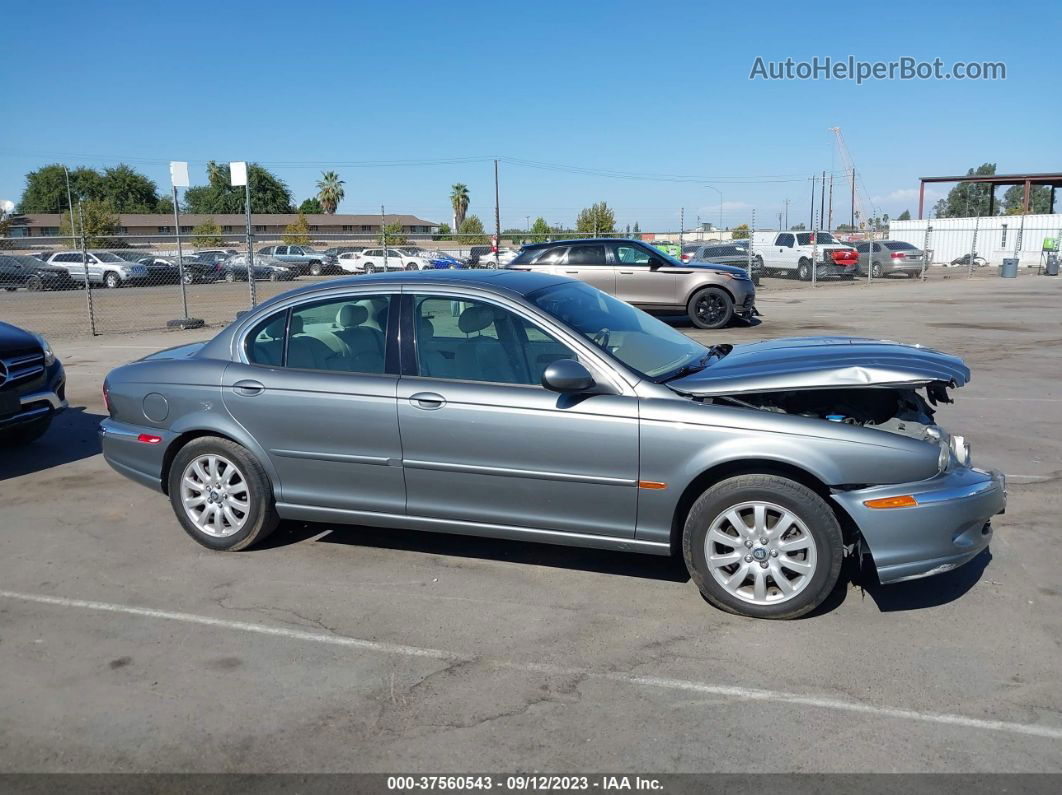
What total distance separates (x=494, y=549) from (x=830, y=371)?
2.18 meters

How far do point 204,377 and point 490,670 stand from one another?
100 inches

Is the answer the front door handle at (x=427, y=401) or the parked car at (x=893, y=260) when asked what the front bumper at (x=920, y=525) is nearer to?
the front door handle at (x=427, y=401)

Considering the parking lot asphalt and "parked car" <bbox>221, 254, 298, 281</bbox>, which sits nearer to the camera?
the parking lot asphalt

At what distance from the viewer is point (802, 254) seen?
32031mm

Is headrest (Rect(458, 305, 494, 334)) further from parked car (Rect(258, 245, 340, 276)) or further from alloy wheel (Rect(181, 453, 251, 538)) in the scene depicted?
parked car (Rect(258, 245, 340, 276))

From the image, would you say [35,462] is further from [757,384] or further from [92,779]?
[757,384]

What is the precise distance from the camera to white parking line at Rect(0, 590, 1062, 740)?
332 cm

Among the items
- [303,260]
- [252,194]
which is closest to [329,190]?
[252,194]

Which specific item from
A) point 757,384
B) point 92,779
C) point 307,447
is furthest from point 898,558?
point 92,779

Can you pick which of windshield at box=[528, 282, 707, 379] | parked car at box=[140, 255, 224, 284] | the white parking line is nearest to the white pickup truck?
parked car at box=[140, 255, 224, 284]

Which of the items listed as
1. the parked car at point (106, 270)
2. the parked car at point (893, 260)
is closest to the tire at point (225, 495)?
the parked car at point (893, 260)

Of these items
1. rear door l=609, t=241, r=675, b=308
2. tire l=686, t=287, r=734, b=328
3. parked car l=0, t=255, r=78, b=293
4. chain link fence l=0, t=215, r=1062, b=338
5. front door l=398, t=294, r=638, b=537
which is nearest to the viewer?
front door l=398, t=294, r=638, b=537

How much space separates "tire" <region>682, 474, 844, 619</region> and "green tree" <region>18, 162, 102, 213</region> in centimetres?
9872

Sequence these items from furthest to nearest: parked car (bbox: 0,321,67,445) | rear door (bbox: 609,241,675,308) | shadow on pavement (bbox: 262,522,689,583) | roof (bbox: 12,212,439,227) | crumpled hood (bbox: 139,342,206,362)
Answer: roof (bbox: 12,212,439,227)
rear door (bbox: 609,241,675,308)
parked car (bbox: 0,321,67,445)
crumpled hood (bbox: 139,342,206,362)
shadow on pavement (bbox: 262,522,689,583)
